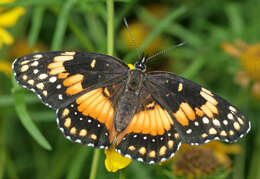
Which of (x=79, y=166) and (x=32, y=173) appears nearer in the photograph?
(x=79, y=166)

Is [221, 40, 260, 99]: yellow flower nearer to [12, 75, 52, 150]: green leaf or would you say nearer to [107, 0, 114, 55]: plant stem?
[107, 0, 114, 55]: plant stem

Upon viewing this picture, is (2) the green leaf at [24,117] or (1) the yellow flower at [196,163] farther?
(1) the yellow flower at [196,163]

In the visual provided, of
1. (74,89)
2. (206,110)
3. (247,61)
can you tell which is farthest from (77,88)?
(247,61)

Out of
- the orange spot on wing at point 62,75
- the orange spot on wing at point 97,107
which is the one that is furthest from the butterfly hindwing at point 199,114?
the orange spot on wing at point 62,75

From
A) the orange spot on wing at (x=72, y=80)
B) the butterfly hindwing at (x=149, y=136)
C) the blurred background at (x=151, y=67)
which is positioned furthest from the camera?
the blurred background at (x=151, y=67)

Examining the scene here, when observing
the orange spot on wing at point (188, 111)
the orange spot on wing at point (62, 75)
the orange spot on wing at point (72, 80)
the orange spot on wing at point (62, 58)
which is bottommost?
the orange spot on wing at point (188, 111)

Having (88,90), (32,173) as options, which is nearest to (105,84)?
(88,90)

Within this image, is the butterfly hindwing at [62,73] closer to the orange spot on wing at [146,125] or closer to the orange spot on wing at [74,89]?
the orange spot on wing at [74,89]

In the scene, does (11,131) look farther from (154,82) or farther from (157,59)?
(154,82)
